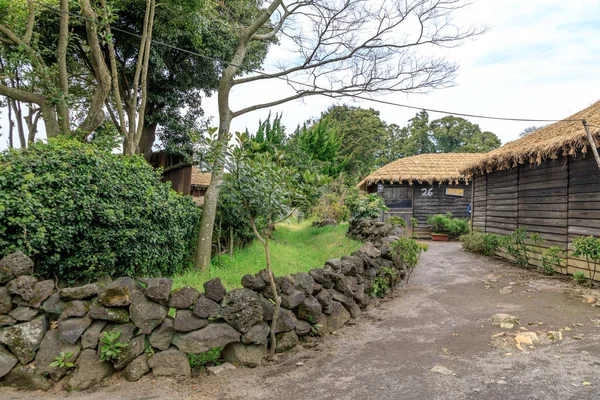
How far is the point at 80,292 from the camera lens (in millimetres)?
3607

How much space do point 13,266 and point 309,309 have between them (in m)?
3.25

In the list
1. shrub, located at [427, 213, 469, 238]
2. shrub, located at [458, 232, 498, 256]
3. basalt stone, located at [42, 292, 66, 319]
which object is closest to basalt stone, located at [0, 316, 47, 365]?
basalt stone, located at [42, 292, 66, 319]

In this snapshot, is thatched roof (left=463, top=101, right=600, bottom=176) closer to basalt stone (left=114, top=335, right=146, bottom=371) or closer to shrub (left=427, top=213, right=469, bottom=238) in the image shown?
shrub (left=427, top=213, right=469, bottom=238)

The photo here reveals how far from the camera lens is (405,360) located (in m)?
4.05

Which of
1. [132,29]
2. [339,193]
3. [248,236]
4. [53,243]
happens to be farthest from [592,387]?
[339,193]

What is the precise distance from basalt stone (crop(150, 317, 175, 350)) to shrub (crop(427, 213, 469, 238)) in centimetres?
1485

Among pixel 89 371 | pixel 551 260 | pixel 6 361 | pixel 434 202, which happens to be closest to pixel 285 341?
pixel 89 371

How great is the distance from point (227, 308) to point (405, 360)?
2102mm

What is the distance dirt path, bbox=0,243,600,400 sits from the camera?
3.28m

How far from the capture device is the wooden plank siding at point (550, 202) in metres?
7.68

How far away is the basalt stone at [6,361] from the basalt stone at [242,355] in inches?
76.7

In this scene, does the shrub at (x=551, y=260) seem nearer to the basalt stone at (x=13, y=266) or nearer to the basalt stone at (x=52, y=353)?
the basalt stone at (x=52, y=353)

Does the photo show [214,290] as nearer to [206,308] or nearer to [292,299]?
[206,308]

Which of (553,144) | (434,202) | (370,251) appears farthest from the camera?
(434,202)
